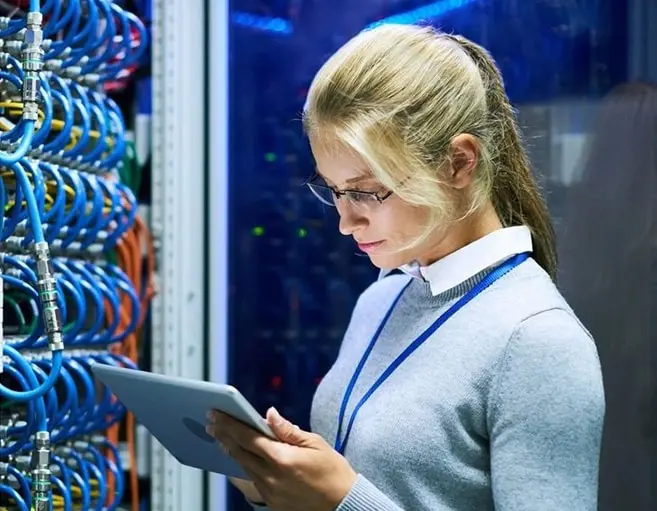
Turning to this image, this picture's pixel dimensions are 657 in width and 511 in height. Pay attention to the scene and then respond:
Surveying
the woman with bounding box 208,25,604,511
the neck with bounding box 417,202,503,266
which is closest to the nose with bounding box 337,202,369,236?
the woman with bounding box 208,25,604,511

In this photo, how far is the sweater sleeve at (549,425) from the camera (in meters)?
1.03

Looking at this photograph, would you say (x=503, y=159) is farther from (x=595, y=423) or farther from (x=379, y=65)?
(x=595, y=423)

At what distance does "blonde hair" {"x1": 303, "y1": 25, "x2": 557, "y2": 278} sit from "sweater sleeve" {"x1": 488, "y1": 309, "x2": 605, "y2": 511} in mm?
230

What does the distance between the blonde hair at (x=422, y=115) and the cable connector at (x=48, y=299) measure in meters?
0.48

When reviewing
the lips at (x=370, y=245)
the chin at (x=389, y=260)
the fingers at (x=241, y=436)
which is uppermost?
the lips at (x=370, y=245)

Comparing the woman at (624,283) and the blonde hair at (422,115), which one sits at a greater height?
the blonde hair at (422,115)

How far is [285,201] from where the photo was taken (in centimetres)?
223

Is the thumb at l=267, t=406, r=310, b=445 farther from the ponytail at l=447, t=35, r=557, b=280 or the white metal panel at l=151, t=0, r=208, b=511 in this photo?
the white metal panel at l=151, t=0, r=208, b=511

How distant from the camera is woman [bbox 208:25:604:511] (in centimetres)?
104

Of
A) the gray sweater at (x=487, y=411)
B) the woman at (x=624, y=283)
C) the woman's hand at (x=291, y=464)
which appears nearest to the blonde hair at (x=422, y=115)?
the gray sweater at (x=487, y=411)

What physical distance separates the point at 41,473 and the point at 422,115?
0.85 meters

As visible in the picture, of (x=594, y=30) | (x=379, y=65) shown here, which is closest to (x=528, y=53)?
(x=594, y=30)

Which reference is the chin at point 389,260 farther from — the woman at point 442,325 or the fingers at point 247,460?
the fingers at point 247,460

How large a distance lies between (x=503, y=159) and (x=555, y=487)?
0.48 m
